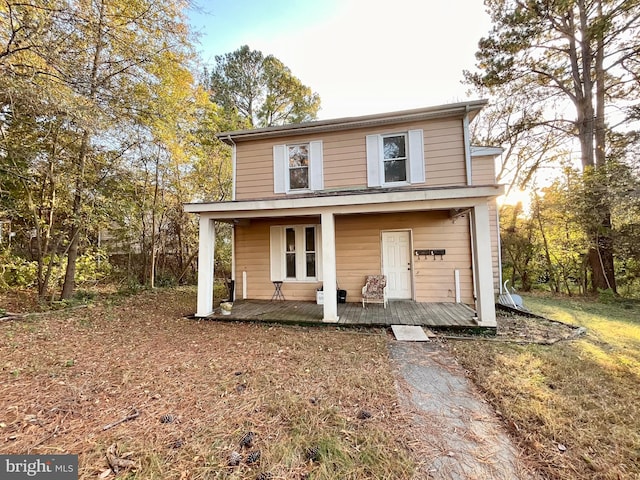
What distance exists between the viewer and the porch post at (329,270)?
5.25m

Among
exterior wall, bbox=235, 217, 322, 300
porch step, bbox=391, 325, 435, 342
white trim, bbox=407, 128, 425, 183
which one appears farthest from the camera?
exterior wall, bbox=235, 217, 322, 300

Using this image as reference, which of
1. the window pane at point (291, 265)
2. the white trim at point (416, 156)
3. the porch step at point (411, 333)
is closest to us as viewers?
the porch step at point (411, 333)

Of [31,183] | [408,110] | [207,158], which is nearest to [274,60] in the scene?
[207,158]

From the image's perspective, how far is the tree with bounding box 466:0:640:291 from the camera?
25.5 feet

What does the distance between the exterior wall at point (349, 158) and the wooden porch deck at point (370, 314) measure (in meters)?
3.02

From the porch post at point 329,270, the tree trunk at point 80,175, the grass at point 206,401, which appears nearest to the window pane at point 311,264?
the porch post at point 329,270

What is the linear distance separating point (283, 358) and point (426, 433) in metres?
2.10

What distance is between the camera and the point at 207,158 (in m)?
11.1

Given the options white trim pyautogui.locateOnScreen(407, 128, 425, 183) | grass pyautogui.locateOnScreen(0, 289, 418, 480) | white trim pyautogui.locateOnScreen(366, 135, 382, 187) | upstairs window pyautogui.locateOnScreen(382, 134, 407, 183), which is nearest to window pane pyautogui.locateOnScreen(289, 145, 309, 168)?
white trim pyautogui.locateOnScreen(366, 135, 382, 187)

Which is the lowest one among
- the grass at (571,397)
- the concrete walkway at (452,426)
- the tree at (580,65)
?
the concrete walkway at (452,426)

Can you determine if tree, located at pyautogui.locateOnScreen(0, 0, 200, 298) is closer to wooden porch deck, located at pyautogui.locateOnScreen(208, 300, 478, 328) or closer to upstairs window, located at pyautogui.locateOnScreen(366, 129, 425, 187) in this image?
wooden porch deck, located at pyautogui.locateOnScreen(208, 300, 478, 328)

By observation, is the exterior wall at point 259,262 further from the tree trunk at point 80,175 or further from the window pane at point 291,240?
the tree trunk at point 80,175

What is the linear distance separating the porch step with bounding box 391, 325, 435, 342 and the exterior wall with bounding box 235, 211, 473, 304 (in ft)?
6.82

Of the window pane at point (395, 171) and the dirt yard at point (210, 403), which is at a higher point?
the window pane at point (395, 171)
